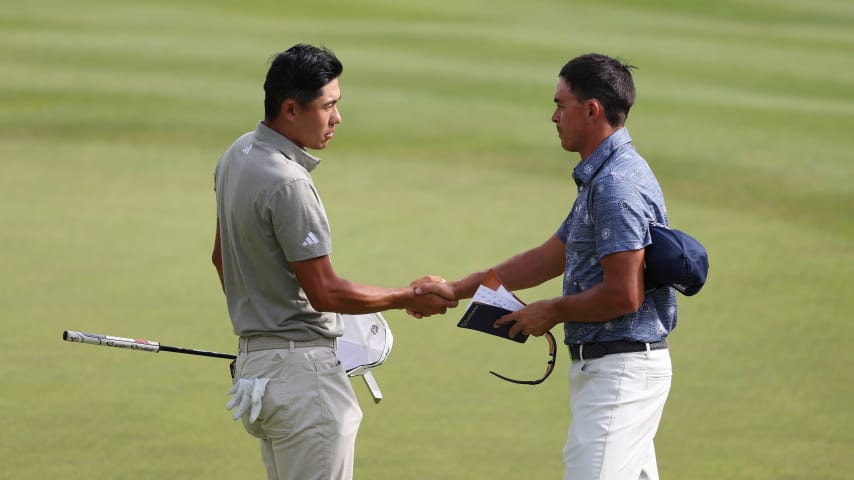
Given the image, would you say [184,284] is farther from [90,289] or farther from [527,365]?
[527,365]

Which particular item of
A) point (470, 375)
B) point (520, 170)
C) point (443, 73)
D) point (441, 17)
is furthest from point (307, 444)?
point (441, 17)

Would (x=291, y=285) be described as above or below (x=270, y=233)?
below

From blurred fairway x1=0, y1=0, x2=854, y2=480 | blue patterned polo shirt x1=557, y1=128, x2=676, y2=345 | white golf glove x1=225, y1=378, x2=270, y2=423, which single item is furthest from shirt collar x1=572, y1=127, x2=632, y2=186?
blurred fairway x1=0, y1=0, x2=854, y2=480

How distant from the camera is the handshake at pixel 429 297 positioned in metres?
4.86

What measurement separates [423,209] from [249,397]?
651cm

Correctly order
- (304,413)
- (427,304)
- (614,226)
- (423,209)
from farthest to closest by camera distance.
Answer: (423,209), (427,304), (304,413), (614,226)

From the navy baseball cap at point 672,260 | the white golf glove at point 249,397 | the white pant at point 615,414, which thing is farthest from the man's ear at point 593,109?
the white golf glove at point 249,397

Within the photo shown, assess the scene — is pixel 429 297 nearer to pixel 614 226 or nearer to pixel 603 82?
pixel 614 226

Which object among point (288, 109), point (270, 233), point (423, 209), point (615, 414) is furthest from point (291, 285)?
point (423, 209)

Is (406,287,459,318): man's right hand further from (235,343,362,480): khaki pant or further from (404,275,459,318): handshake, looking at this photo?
(235,343,362,480): khaki pant

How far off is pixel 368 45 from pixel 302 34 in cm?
105

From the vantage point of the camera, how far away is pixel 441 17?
66.6ft

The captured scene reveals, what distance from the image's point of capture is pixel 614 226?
4168 millimetres

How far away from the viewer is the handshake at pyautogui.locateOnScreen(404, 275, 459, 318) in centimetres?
486
